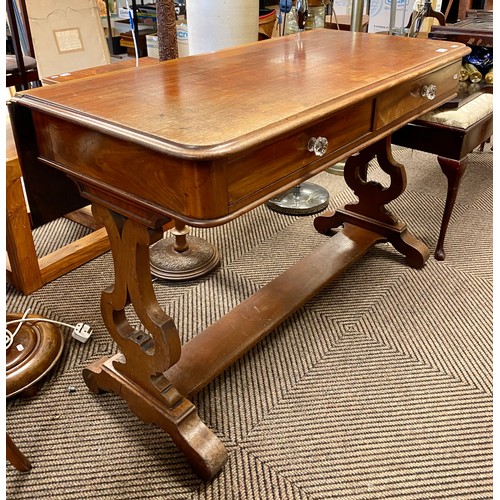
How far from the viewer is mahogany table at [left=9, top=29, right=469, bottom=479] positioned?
2.85 ft

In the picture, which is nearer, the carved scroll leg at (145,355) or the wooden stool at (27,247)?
the carved scroll leg at (145,355)

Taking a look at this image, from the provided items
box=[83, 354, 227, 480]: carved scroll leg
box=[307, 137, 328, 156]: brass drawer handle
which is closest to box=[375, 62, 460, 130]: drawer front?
box=[307, 137, 328, 156]: brass drawer handle

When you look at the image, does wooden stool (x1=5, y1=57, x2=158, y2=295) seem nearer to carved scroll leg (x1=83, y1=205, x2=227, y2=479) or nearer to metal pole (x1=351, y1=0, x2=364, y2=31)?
carved scroll leg (x1=83, y1=205, x2=227, y2=479)

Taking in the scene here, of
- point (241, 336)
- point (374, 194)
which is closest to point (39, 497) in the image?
point (241, 336)

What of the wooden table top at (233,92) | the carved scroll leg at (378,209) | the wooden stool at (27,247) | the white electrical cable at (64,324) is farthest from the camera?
the carved scroll leg at (378,209)

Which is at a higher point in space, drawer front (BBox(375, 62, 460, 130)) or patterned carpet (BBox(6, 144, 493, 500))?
drawer front (BBox(375, 62, 460, 130))

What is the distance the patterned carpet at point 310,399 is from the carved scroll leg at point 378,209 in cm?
8

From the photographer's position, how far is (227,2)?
86.1 inches

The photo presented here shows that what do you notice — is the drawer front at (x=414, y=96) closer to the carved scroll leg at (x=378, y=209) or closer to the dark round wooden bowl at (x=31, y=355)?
the carved scroll leg at (x=378, y=209)

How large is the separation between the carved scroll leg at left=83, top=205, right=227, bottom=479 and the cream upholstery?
1216 millimetres

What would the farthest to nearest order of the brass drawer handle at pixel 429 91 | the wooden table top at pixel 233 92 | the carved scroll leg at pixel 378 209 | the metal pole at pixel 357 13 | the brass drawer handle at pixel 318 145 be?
the metal pole at pixel 357 13 < the carved scroll leg at pixel 378 209 < the brass drawer handle at pixel 429 91 < the brass drawer handle at pixel 318 145 < the wooden table top at pixel 233 92

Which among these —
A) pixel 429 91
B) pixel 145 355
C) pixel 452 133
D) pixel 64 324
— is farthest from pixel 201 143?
pixel 452 133

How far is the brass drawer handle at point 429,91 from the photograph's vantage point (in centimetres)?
136

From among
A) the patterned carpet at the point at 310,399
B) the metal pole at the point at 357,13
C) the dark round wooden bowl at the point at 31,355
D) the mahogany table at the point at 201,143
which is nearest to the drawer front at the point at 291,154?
the mahogany table at the point at 201,143
